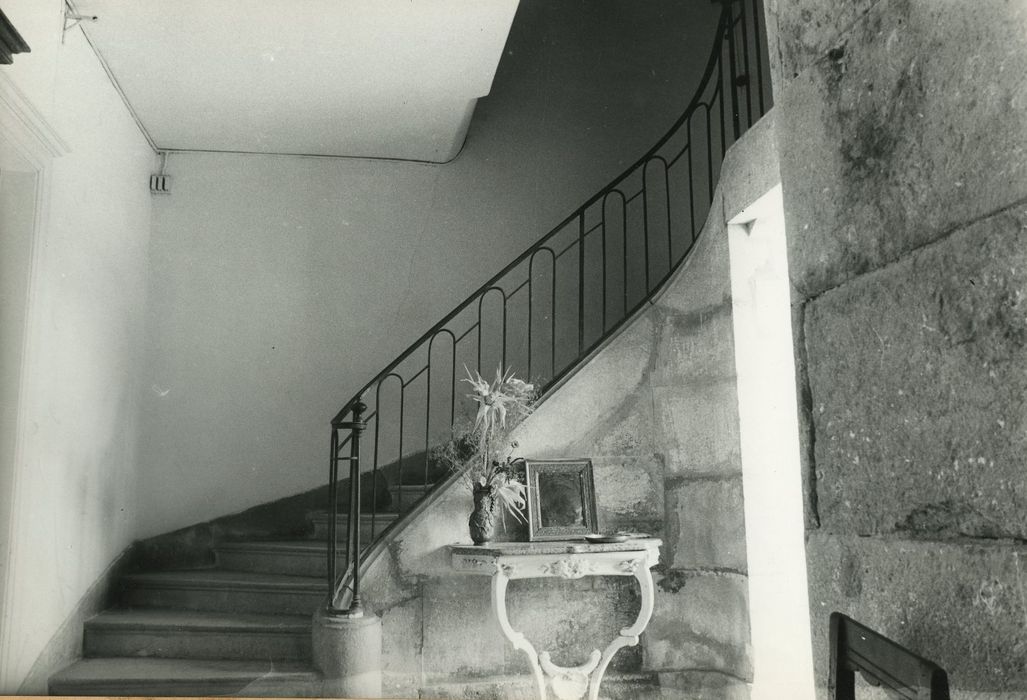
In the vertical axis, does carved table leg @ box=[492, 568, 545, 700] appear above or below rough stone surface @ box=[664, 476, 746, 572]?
below

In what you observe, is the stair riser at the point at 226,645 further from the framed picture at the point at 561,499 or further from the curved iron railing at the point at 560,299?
the framed picture at the point at 561,499

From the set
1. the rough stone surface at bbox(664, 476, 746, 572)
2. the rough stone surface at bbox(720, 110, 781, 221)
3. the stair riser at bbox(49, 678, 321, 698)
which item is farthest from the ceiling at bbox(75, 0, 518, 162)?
the stair riser at bbox(49, 678, 321, 698)

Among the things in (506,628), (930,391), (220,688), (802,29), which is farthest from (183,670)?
(802,29)

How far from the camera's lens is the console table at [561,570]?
2.98 metres

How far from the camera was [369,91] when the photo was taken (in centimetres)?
346

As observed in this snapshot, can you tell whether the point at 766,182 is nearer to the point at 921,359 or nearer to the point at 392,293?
the point at 392,293

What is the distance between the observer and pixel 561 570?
300 cm

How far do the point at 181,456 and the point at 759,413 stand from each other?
2.18 meters

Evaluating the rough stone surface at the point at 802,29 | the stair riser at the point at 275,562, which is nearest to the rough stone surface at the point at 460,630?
the stair riser at the point at 275,562

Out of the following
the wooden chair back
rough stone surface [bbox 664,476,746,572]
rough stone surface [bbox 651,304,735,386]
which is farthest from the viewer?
rough stone surface [bbox 651,304,735,386]

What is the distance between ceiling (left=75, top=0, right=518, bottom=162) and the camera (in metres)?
3.12

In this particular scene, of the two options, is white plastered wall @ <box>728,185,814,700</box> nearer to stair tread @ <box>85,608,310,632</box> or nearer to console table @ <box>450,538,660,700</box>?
console table @ <box>450,538,660,700</box>

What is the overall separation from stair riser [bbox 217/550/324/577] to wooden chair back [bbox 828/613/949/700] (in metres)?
1.95

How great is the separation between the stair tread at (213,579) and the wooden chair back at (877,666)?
1.94 m
